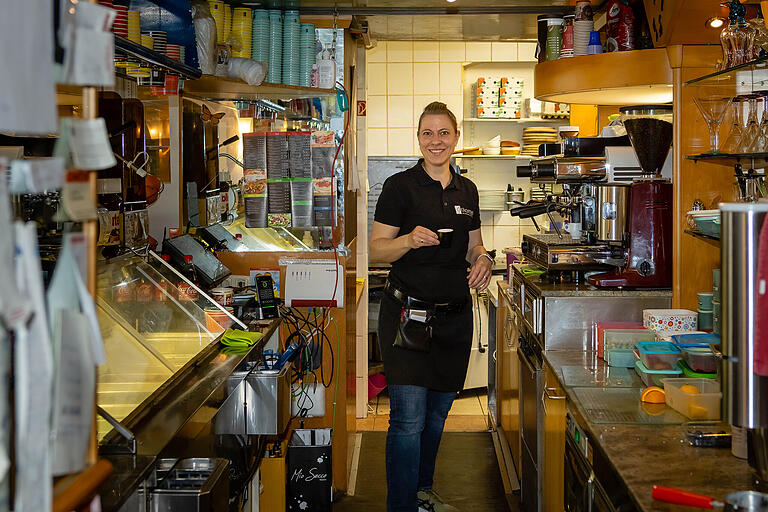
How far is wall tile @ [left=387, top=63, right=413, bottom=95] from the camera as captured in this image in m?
7.37

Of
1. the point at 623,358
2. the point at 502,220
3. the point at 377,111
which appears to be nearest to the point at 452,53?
the point at 377,111

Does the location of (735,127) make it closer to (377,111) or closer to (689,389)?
(689,389)

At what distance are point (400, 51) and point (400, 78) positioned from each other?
23cm

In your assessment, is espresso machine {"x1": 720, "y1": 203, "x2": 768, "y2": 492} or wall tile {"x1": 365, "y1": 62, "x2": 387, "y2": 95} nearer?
espresso machine {"x1": 720, "y1": 203, "x2": 768, "y2": 492}

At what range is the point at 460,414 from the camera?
631 centimetres

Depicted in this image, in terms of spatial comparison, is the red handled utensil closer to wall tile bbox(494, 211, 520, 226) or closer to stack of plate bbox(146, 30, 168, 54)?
stack of plate bbox(146, 30, 168, 54)

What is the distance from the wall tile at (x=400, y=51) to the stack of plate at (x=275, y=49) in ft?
10.3

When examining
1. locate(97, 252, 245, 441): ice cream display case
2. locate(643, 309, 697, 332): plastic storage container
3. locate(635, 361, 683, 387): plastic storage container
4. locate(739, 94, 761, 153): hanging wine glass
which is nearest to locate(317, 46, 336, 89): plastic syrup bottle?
locate(97, 252, 245, 441): ice cream display case

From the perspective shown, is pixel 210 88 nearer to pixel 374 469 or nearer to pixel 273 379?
pixel 273 379

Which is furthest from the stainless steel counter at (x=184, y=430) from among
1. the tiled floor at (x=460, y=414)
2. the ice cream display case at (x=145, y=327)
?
the tiled floor at (x=460, y=414)

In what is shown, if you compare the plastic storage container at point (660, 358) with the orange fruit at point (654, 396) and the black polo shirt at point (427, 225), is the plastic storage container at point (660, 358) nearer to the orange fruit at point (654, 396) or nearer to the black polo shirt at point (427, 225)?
the orange fruit at point (654, 396)

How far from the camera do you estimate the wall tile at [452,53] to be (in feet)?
24.0

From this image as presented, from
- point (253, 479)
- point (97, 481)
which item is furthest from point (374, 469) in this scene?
point (97, 481)

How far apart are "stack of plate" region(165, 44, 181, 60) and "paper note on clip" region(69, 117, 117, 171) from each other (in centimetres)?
247
